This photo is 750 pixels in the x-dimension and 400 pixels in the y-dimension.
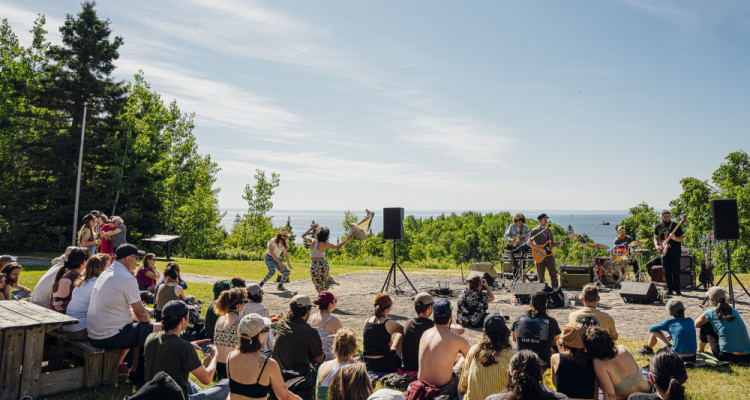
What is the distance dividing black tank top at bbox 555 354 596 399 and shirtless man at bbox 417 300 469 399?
0.94 metres

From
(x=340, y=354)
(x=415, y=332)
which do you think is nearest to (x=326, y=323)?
(x=415, y=332)

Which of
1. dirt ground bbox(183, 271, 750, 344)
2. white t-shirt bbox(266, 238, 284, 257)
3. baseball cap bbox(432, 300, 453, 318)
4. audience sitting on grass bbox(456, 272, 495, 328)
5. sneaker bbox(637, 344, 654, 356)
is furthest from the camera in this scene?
white t-shirt bbox(266, 238, 284, 257)

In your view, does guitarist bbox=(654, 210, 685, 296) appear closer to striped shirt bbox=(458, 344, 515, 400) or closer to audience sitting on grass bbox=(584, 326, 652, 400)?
audience sitting on grass bbox=(584, 326, 652, 400)

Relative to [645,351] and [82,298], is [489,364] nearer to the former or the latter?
[645,351]

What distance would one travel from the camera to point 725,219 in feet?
34.0

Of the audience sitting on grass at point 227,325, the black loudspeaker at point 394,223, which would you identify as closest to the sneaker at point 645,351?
the audience sitting on grass at point 227,325

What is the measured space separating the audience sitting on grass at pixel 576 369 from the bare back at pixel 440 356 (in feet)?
3.10

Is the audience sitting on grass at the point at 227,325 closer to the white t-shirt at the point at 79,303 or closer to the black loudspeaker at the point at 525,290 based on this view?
the white t-shirt at the point at 79,303

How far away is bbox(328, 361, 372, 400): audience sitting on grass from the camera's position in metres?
3.13

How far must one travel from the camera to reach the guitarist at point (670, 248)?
1196 centimetres

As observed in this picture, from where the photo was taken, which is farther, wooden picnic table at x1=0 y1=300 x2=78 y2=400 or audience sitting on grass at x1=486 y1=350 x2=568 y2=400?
wooden picnic table at x1=0 y1=300 x2=78 y2=400

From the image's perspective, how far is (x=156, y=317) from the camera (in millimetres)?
7352

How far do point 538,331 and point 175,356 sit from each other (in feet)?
12.4

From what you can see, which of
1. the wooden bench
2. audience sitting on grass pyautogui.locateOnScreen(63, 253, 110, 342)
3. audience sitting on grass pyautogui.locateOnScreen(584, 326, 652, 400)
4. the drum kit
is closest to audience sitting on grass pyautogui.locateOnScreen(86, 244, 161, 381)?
the wooden bench
